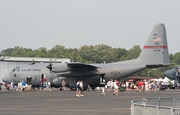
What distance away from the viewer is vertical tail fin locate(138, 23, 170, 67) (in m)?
54.3

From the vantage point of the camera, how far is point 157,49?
5462cm

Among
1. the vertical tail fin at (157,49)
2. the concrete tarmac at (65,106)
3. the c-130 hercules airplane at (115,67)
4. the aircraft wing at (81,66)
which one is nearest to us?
the concrete tarmac at (65,106)

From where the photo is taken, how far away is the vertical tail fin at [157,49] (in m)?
54.3

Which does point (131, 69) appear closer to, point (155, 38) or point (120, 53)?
point (155, 38)

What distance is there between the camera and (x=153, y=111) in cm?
1438

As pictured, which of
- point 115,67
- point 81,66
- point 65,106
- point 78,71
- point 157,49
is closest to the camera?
point 65,106

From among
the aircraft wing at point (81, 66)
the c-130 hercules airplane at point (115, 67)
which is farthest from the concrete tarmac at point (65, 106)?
the c-130 hercules airplane at point (115, 67)

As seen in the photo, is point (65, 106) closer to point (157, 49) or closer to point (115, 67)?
point (115, 67)

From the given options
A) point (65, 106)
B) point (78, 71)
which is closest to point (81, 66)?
point (78, 71)

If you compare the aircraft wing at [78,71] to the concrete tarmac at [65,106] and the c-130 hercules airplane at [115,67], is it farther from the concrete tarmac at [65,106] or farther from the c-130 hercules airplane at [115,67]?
the concrete tarmac at [65,106]

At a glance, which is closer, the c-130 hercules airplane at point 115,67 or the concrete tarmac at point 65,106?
the concrete tarmac at point 65,106

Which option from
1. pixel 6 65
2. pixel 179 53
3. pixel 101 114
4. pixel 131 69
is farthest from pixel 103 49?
pixel 101 114

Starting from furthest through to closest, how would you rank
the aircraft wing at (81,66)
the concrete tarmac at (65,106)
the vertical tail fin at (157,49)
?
the vertical tail fin at (157,49)
the aircraft wing at (81,66)
the concrete tarmac at (65,106)

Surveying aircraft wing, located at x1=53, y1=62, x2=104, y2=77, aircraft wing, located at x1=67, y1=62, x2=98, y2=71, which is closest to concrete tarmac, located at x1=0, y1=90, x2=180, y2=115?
aircraft wing, located at x1=67, y1=62, x2=98, y2=71
